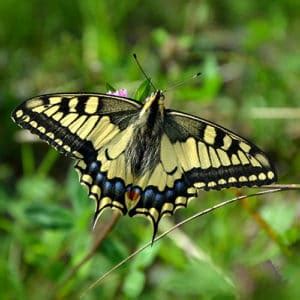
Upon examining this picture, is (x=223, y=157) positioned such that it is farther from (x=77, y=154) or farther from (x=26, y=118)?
(x=26, y=118)

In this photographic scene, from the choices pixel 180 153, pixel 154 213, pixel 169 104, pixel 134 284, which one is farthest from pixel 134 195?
pixel 169 104

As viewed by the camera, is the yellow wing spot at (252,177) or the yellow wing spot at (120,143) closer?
the yellow wing spot at (252,177)

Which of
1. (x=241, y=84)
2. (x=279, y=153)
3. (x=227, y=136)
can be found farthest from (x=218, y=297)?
(x=241, y=84)

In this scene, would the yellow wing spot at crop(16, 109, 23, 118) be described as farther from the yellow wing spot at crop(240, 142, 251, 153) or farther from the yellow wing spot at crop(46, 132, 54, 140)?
the yellow wing spot at crop(240, 142, 251, 153)

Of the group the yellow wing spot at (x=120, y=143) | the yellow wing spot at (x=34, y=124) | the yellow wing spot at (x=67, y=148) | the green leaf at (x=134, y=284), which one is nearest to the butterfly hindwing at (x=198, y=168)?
the yellow wing spot at (x=120, y=143)

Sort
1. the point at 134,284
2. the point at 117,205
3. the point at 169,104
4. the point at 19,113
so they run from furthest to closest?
the point at 169,104
the point at 134,284
the point at 19,113
the point at 117,205

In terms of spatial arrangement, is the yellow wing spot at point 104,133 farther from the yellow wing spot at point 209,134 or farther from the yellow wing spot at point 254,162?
the yellow wing spot at point 254,162

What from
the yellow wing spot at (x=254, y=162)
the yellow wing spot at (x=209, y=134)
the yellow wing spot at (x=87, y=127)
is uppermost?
the yellow wing spot at (x=87, y=127)
